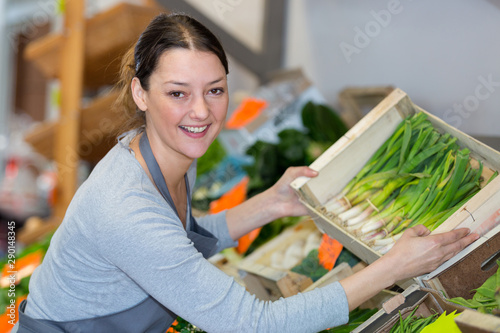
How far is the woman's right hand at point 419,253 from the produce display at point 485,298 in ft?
0.39

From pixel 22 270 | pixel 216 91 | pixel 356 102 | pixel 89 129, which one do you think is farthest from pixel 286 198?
pixel 89 129

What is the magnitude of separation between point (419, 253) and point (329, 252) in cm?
66

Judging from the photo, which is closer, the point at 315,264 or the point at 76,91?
the point at 315,264

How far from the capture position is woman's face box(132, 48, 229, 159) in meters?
1.46

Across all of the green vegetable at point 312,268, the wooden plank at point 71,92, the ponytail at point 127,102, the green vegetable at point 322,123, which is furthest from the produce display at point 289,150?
the wooden plank at point 71,92

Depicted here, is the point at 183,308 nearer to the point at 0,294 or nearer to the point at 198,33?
the point at 198,33

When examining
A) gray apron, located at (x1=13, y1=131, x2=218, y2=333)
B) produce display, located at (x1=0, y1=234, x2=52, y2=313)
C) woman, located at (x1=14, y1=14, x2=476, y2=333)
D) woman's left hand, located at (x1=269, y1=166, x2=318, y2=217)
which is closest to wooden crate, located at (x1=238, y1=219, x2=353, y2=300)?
woman's left hand, located at (x1=269, y1=166, x2=318, y2=217)

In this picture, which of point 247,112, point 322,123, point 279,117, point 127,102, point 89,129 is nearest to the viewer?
point 127,102

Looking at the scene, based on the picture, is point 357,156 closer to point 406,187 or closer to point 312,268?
point 406,187

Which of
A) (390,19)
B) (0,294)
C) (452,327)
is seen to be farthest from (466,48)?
(0,294)

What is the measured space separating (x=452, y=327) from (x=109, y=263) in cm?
95

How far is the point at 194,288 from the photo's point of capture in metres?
1.30

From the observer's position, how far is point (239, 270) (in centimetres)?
215

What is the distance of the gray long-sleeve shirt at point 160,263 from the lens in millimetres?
1306
